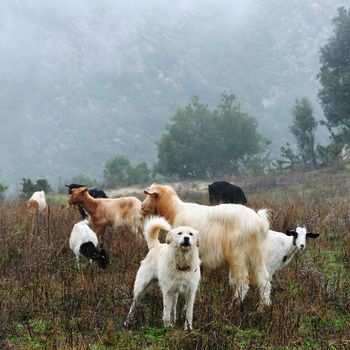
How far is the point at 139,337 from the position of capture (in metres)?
5.85

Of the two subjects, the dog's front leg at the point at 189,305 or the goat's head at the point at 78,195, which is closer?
the dog's front leg at the point at 189,305

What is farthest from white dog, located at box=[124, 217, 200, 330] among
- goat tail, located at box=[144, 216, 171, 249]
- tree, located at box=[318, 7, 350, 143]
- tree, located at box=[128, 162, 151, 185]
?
tree, located at box=[128, 162, 151, 185]

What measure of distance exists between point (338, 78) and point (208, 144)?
11995 millimetres

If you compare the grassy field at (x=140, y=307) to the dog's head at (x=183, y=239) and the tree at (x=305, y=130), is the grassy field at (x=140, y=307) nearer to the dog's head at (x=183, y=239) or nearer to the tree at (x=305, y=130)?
the dog's head at (x=183, y=239)

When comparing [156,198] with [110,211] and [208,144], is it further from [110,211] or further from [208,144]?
[208,144]

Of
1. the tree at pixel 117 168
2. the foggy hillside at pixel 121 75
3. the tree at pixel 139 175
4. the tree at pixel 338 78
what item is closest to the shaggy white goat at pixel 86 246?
the tree at pixel 338 78

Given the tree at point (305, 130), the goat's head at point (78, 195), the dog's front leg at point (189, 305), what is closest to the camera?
the dog's front leg at point (189, 305)

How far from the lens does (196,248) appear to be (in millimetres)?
6320

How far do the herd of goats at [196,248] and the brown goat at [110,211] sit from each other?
1592mm

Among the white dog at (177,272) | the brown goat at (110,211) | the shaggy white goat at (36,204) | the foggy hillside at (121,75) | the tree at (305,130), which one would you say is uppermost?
the foggy hillside at (121,75)

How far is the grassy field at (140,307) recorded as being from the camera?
5625 millimetres

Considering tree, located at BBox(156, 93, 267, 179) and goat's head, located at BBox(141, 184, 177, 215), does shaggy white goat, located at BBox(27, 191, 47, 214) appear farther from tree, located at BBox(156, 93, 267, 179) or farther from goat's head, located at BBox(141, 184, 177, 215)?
tree, located at BBox(156, 93, 267, 179)

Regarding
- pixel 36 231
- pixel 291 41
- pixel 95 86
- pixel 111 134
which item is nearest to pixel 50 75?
pixel 95 86

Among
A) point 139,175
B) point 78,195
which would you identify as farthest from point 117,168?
point 78,195
